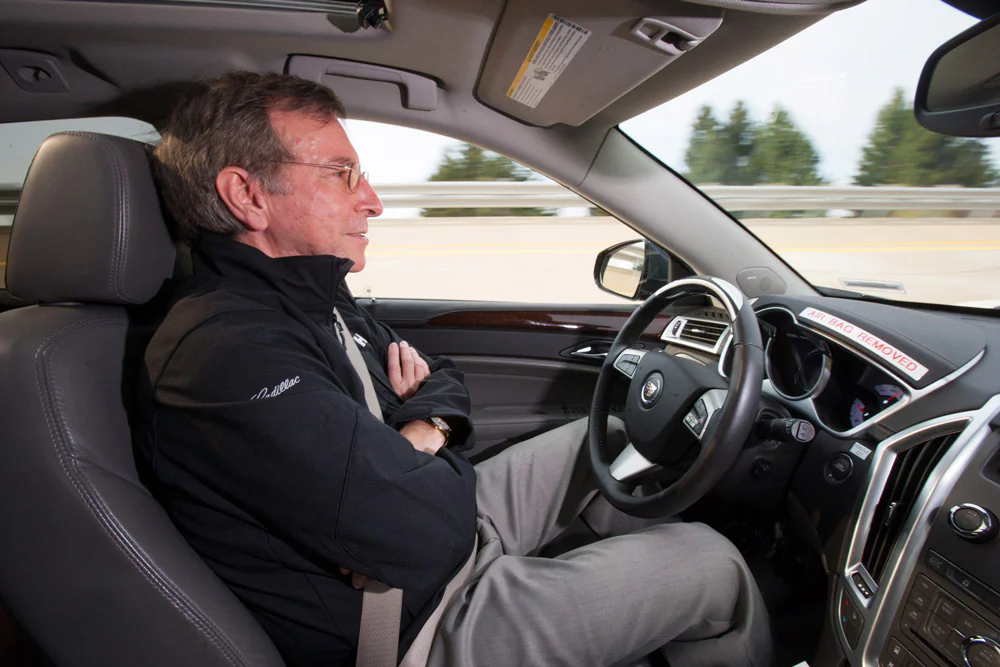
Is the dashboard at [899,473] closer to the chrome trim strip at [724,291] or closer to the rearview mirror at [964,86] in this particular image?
the chrome trim strip at [724,291]

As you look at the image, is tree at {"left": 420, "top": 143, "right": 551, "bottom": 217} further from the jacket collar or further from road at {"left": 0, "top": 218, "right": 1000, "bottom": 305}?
the jacket collar

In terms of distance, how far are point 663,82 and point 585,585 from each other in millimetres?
1320

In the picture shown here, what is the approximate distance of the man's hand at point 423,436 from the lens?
1.36 meters

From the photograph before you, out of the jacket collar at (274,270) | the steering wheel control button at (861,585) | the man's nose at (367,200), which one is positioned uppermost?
the man's nose at (367,200)

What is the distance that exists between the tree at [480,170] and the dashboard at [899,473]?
1.10 metres

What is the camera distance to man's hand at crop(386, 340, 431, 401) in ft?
5.43

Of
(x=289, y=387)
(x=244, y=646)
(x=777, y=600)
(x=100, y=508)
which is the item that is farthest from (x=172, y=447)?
(x=777, y=600)

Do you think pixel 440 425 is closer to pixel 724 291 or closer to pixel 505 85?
pixel 724 291

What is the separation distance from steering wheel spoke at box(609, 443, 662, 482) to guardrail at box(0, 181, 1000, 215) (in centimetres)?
94

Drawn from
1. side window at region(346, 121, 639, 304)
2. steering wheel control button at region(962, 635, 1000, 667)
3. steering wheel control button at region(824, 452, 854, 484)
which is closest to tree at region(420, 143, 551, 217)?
side window at region(346, 121, 639, 304)

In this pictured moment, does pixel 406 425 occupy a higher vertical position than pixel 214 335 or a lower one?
lower

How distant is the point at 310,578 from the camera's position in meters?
1.11

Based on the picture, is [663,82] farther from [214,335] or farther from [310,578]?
[310,578]

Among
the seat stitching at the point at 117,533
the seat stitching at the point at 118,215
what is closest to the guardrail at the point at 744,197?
the seat stitching at the point at 118,215
